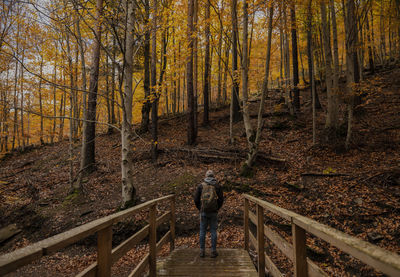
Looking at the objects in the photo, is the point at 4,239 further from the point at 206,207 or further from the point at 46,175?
the point at 206,207

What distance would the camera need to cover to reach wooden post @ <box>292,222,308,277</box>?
188 cm

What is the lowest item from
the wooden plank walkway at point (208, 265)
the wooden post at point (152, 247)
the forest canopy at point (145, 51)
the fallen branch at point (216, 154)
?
the wooden plank walkway at point (208, 265)

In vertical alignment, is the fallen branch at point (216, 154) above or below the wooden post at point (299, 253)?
above

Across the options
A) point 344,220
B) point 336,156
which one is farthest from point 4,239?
point 336,156

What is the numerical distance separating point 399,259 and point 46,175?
14552 millimetres

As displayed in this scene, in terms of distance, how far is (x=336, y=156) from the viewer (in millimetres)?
9172


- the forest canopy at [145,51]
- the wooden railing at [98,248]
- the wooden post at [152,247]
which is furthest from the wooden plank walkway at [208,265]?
the forest canopy at [145,51]

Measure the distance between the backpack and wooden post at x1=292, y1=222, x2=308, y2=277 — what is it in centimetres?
273

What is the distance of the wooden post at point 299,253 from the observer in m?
1.88

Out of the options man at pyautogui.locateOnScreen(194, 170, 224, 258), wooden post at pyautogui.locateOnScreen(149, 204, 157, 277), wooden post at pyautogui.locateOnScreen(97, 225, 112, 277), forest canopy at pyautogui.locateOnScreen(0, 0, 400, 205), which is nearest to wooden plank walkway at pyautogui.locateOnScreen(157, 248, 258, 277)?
man at pyautogui.locateOnScreen(194, 170, 224, 258)

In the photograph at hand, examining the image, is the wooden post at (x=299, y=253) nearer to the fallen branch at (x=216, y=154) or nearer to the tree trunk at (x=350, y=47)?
the fallen branch at (x=216, y=154)

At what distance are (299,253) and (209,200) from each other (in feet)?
9.10

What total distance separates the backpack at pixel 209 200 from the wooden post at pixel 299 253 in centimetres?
273

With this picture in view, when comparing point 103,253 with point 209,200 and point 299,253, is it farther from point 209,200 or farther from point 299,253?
point 209,200
